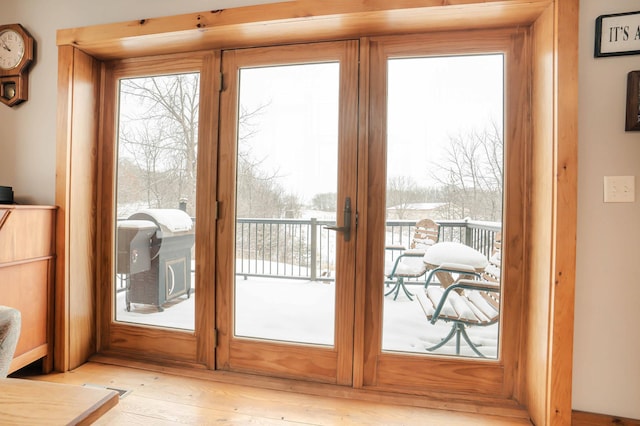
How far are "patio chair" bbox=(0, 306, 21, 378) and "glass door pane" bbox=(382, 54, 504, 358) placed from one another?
5.37 ft

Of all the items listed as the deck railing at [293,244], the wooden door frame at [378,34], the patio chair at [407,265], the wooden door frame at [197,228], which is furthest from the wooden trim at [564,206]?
the wooden door frame at [197,228]

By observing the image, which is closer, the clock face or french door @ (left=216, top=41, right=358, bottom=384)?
french door @ (left=216, top=41, right=358, bottom=384)

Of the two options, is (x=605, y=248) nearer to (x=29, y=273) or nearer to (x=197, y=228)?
(x=197, y=228)

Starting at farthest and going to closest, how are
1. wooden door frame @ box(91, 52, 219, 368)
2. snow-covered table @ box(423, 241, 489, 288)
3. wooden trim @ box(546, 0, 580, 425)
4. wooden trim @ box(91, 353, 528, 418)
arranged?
wooden door frame @ box(91, 52, 219, 368) → snow-covered table @ box(423, 241, 489, 288) → wooden trim @ box(91, 353, 528, 418) → wooden trim @ box(546, 0, 580, 425)

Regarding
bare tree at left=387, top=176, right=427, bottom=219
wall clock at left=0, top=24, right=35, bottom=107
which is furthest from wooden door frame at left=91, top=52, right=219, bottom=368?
bare tree at left=387, top=176, right=427, bottom=219

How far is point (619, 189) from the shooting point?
62.2 inches

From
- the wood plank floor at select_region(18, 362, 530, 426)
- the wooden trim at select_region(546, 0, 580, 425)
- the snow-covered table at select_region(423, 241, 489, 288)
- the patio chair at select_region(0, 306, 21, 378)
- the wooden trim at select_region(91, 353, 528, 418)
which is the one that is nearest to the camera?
the patio chair at select_region(0, 306, 21, 378)

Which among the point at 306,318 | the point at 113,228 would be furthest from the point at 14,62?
the point at 306,318

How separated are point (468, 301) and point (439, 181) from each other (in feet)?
2.39

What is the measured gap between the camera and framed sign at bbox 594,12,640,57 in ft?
5.12

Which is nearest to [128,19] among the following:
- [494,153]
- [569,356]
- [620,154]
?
[494,153]

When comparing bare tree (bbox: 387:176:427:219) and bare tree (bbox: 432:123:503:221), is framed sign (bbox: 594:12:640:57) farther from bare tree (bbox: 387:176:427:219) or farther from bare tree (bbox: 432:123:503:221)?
bare tree (bbox: 387:176:427:219)

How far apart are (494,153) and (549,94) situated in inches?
15.0

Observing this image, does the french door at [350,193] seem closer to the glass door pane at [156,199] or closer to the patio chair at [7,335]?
the glass door pane at [156,199]
